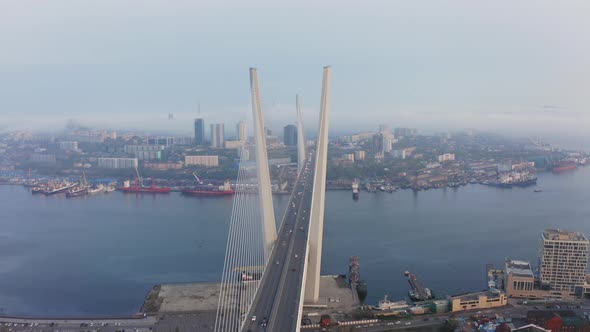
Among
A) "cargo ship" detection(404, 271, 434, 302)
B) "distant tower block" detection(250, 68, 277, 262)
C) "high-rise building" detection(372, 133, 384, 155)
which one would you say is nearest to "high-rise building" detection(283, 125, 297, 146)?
"high-rise building" detection(372, 133, 384, 155)

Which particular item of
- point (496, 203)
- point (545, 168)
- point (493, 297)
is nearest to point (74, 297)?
point (493, 297)

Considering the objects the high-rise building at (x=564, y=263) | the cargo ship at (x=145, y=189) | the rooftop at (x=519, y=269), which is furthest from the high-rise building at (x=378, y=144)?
the high-rise building at (x=564, y=263)

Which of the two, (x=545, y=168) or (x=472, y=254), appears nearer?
(x=472, y=254)

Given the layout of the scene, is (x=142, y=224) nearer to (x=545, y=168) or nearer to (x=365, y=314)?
(x=365, y=314)

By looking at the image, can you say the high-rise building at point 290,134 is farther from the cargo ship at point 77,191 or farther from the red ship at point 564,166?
the red ship at point 564,166

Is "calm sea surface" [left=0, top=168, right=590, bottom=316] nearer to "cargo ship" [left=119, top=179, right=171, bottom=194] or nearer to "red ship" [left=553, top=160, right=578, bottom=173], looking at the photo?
"cargo ship" [left=119, top=179, right=171, bottom=194]

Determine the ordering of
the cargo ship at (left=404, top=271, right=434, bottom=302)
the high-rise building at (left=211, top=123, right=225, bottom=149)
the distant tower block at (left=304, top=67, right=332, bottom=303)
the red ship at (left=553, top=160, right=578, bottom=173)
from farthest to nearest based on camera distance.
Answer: the high-rise building at (left=211, top=123, right=225, bottom=149) < the red ship at (left=553, top=160, right=578, bottom=173) < the cargo ship at (left=404, top=271, right=434, bottom=302) < the distant tower block at (left=304, top=67, right=332, bottom=303)

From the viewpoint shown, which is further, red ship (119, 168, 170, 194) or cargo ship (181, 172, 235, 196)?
red ship (119, 168, 170, 194)
